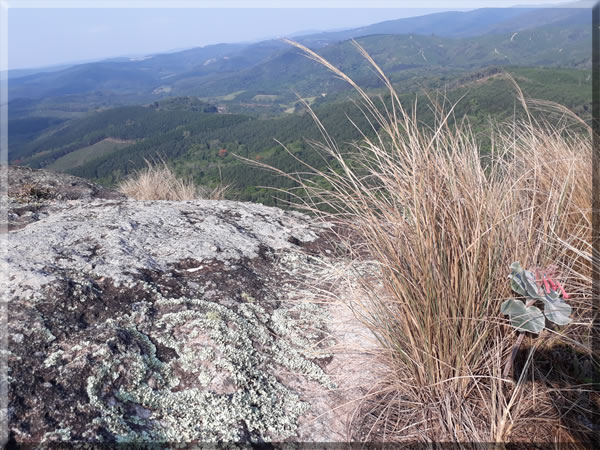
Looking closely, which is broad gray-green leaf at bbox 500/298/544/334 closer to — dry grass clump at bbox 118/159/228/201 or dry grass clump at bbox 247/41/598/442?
dry grass clump at bbox 247/41/598/442

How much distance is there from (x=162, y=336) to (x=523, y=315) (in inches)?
62.7

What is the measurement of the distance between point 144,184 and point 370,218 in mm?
4946

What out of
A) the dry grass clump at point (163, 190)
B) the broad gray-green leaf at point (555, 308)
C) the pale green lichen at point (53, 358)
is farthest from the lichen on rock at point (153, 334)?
the dry grass clump at point (163, 190)

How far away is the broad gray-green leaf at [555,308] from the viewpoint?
59.2 inches

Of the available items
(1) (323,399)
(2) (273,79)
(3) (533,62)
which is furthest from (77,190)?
(2) (273,79)

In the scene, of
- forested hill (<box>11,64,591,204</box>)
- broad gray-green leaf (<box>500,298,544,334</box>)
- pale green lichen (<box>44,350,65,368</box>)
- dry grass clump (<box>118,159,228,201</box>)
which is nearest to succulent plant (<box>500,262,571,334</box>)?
broad gray-green leaf (<box>500,298,544,334</box>)

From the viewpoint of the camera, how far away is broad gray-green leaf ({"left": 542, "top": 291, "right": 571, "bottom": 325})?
1503 mm

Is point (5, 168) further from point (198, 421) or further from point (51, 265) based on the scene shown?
point (198, 421)

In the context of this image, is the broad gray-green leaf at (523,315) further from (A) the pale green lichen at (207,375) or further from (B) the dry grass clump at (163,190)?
(B) the dry grass clump at (163,190)

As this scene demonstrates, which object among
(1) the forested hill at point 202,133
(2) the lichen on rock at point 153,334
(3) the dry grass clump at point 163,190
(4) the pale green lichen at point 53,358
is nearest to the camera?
(2) the lichen on rock at point 153,334

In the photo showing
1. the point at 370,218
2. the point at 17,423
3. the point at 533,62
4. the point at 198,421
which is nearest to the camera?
the point at 17,423

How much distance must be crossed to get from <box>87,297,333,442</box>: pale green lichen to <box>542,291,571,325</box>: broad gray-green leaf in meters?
0.99

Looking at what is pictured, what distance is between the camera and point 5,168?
4.72m

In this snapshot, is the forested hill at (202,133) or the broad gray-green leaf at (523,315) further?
the forested hill at (202,133)
